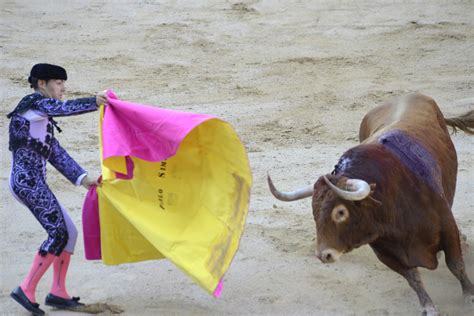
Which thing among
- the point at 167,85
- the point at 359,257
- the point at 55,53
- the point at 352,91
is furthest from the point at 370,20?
the point at 359,257

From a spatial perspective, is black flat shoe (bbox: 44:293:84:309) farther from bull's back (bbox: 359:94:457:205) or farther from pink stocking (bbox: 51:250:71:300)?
bull's back (bbox: 359:94:457:205)

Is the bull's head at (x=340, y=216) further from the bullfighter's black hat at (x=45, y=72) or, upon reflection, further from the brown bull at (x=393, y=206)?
the bullfighter's black hat at (x=45, y=72)

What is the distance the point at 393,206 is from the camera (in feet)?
18.0

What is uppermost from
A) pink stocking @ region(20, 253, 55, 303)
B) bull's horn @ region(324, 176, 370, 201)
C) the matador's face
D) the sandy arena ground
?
the matador's face

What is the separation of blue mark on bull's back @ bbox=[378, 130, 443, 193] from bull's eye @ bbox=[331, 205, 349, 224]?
0.59 m

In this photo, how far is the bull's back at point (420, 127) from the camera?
6098 millimetres

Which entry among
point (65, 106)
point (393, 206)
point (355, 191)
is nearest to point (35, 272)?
point (65, 106)

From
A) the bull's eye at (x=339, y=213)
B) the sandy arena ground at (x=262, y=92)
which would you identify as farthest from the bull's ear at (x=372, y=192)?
the sandy arena ground at (x=262, y=92)

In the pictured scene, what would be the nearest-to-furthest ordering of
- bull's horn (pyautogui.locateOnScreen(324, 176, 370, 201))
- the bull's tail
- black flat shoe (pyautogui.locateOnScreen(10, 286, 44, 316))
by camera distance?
bull's horn (pyautogui.locateOnScreen(324, 176, 370, 201)), black flat shoe (pyautogui.locateOnScreen(10, 286, 44, 316)), the bull's tail

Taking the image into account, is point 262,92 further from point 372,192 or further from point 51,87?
point 372,192

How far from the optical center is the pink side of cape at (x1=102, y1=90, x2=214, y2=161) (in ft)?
18.1

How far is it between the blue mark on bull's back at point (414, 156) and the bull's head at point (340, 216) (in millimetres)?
434

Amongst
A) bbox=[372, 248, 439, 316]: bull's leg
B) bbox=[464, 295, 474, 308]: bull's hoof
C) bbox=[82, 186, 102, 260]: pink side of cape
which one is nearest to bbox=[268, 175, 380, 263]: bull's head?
bbox=[372, 248, 439, 316]: bull's leg

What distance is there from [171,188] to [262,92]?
420 centimetres
